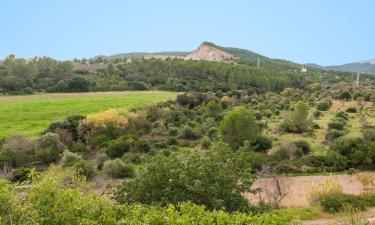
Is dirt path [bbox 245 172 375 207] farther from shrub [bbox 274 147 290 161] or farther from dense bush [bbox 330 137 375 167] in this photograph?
shrub [bbox 274 147 290 161]

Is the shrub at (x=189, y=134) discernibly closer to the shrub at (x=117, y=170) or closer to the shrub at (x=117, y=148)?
the shrub at (x=117, y=148)

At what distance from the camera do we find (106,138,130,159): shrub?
38406mm

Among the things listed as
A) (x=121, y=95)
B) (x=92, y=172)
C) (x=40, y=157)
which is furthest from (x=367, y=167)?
(x=121, y=95)

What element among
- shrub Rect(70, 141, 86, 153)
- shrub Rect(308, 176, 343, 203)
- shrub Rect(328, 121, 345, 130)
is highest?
shrub Rect(328, 121, 345, 130)

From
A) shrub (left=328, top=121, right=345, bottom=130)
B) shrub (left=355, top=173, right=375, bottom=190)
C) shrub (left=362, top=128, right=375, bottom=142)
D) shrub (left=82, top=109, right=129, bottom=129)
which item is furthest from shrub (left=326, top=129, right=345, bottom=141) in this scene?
shrub (left=82, top=109, right=129, bottom=129)

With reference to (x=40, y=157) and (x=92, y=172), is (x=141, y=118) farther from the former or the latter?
(x=92, y=172)

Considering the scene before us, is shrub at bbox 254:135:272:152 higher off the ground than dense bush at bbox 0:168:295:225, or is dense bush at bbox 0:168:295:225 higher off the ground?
dense bush at bbox 0:168:295:225

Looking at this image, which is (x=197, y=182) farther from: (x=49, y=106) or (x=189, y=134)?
(x=49, y=106)

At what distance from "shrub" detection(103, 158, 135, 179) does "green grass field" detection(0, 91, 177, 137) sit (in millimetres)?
15633

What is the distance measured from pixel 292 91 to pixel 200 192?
68757 millimetres

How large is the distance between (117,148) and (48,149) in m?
5.21

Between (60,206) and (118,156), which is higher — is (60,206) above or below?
above

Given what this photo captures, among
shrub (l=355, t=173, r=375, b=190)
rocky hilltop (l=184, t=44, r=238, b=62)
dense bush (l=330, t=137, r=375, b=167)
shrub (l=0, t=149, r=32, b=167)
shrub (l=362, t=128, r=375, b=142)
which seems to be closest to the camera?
shrub (l=355, t=173, r=375, b=190)

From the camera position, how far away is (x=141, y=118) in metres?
49.3
